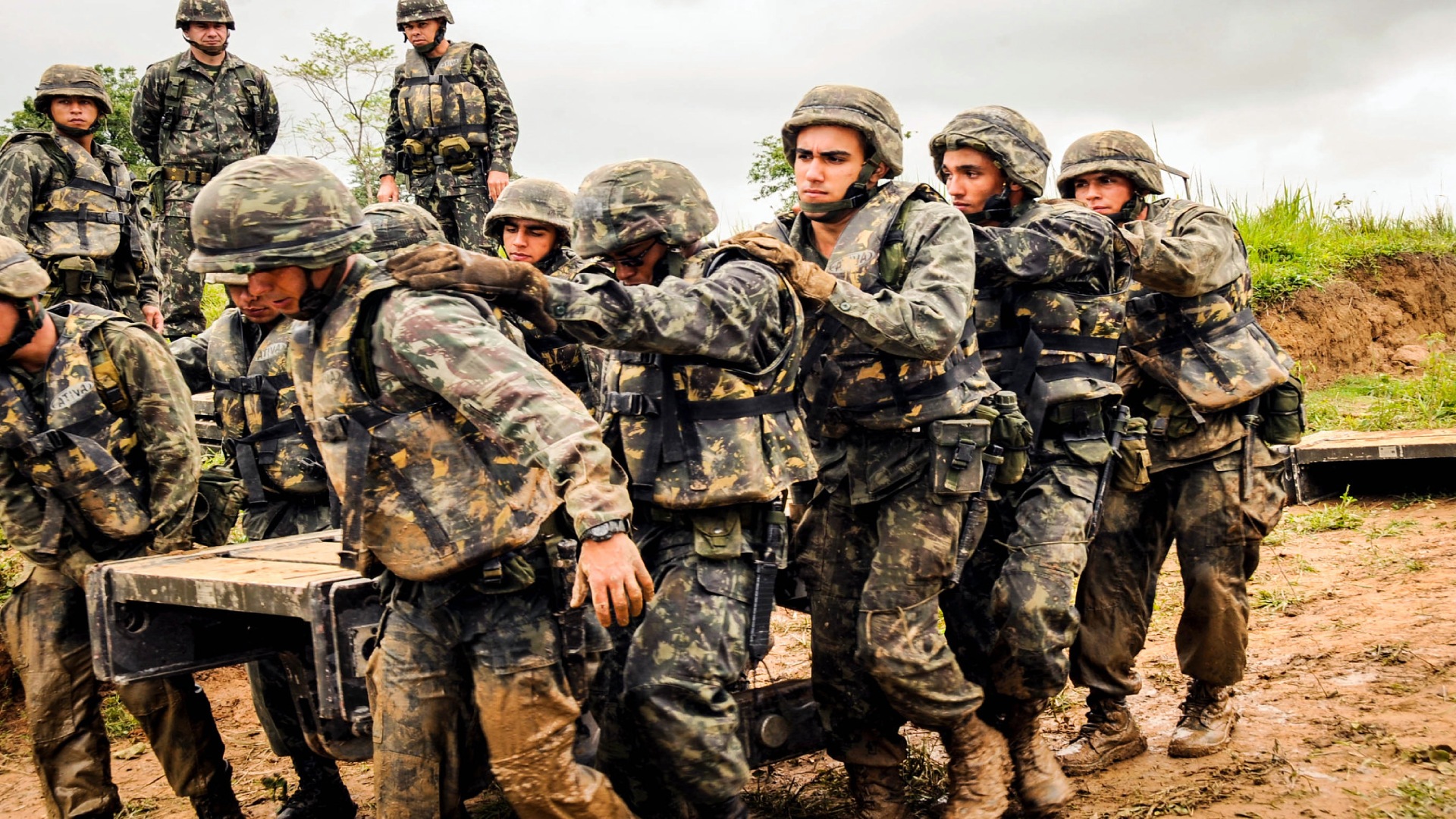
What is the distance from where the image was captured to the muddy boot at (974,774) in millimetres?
4867

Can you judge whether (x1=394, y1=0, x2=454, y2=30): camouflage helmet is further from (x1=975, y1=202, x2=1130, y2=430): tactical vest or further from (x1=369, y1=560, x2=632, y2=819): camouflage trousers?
(x1=369, y1=560, x2=632, y2=819): camouflage trousers

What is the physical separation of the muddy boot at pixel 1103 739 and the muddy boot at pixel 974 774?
98 centimetres

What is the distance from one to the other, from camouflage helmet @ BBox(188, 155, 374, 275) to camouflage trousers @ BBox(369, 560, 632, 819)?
1.02m

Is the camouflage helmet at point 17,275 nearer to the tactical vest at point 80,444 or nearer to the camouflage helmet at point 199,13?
the tactical vest at point 80,444

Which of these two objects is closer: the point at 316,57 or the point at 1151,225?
the point at 1151,225

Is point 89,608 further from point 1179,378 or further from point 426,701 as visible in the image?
point 1179,378

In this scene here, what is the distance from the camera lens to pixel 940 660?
15.5 ft

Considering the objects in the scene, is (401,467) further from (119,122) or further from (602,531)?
(119,122)

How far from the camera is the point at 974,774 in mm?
4891

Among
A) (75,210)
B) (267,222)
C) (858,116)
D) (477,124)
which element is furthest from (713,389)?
(75,210)

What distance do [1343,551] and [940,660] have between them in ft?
18.4

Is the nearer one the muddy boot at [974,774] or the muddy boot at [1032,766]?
the muddy boot at [974,774]

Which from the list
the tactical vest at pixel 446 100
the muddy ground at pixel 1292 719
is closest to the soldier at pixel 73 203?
the tactical vest at pixel 446 100

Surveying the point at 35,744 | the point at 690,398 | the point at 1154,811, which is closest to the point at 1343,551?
the point at 1154,811
